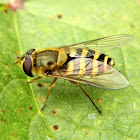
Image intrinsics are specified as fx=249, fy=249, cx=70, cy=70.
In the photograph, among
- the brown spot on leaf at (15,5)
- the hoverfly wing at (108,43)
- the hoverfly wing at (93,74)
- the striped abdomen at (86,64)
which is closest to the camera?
the hoverfly wing at (93,74)

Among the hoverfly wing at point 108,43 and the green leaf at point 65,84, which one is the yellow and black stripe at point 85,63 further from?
the green leaf at point 65,84

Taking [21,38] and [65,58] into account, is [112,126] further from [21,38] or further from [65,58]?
[21,38]

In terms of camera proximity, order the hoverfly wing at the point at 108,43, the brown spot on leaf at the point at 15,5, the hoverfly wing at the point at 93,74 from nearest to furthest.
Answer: the hoverfly wing at the point at 93,74 < the hoverfly wing at the point at 108,43 < the brown spot on leaf at the point at 15,5

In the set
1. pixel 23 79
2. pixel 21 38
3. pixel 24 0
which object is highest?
pixel 24 0

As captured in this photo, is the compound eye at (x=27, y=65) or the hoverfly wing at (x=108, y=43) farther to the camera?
the hoverfly wing at (x=108, y=43)

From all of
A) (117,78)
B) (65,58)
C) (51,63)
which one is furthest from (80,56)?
(117,78)

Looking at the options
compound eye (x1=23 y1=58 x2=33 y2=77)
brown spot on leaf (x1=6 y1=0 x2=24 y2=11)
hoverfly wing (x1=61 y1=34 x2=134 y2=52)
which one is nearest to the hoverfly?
compound eye (x1=23 y1=58 x2=33 y2=77)

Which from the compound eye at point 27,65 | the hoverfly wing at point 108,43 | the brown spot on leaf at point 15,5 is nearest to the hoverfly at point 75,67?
the compound eye at point 27,65
